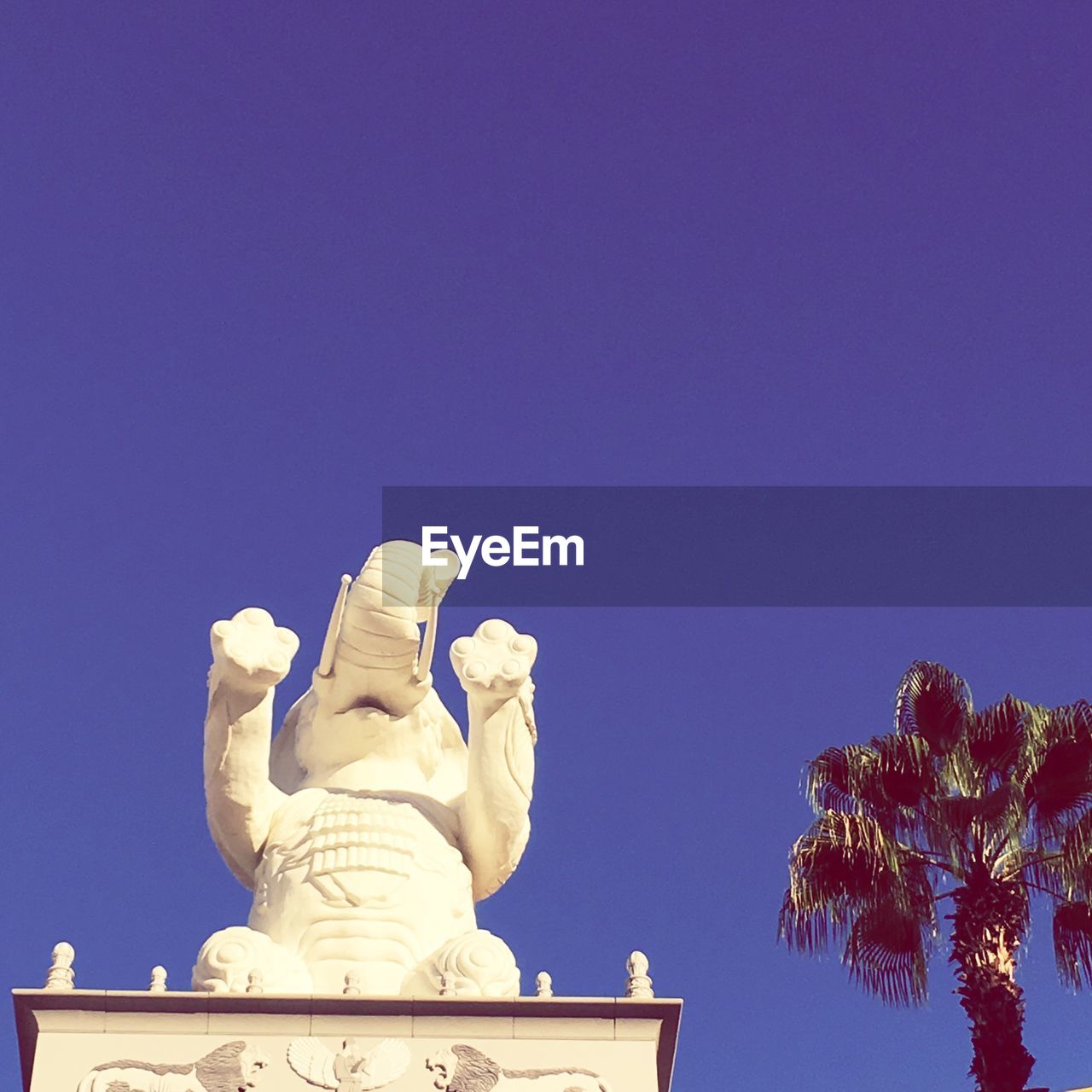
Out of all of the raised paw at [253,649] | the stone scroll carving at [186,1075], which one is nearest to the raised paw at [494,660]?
the raised paw at [253,649]

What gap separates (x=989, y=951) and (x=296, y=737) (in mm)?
5059

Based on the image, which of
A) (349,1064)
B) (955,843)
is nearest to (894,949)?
(955,843)

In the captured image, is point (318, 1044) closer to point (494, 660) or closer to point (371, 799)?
point (371, 799)

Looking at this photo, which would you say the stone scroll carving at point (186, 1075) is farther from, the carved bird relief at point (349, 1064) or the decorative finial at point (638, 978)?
the decorative finial at point (638, 978)

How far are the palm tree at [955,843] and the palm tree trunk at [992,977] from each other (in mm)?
13

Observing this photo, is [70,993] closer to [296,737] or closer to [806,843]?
[296,737]

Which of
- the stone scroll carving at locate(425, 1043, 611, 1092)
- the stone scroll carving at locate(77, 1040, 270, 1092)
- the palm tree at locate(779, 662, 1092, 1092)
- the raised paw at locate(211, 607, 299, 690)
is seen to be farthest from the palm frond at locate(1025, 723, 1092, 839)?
the stone scroll carving at locate(77, 1040, 270, 1092)

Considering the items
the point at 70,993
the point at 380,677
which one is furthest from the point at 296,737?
the point at 70,993

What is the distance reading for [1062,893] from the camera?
39.2 ft

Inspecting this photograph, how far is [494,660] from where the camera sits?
834 cm

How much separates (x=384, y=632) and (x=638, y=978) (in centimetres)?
220

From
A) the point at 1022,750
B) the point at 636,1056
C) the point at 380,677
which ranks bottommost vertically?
the point at 636,1056

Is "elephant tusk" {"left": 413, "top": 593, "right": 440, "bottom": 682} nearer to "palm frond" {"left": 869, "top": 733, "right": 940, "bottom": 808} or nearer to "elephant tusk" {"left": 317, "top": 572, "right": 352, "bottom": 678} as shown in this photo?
"elephant tusk" {"left": 317, "top": 572, "right": 352, "bottom": 678}

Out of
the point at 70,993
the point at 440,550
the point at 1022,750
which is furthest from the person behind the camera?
the point at 1022,750
